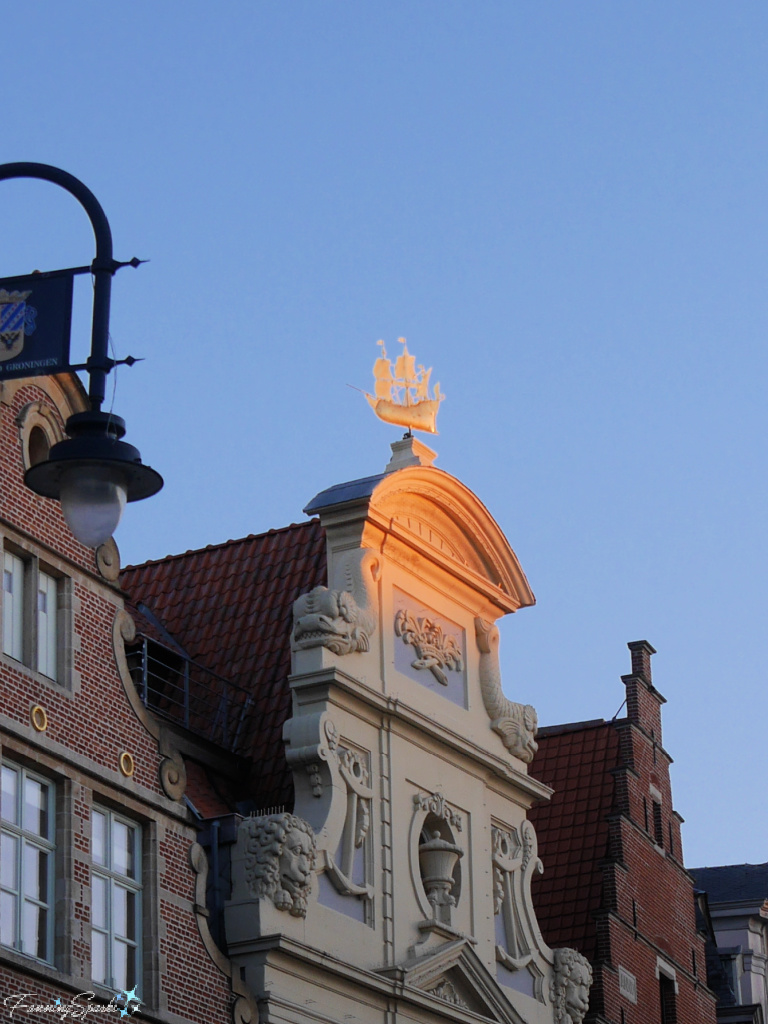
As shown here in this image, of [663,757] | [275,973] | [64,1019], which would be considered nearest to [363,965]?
[275,973]

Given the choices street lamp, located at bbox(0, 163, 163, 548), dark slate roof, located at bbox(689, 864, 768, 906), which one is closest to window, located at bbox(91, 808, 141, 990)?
street lamp, located at bbox(0, 163, 163, 548)

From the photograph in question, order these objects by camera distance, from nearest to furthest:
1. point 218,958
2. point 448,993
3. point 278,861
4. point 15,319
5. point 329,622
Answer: point 15,319
point 218,958
point 278,861
point 329,622
point 448,993

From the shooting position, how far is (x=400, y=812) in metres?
26.9

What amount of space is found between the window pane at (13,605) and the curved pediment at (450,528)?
576 cm

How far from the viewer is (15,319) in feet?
45.9

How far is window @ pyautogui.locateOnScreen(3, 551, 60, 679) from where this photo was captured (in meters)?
22.4

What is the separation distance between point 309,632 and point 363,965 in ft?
12.5

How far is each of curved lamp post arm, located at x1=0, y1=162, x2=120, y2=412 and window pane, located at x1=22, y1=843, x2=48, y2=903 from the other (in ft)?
29.0

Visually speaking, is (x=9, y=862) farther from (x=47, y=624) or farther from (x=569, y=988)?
(x=569, y=988)

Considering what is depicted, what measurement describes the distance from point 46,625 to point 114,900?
110 inches

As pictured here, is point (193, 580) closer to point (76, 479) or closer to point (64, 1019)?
point (64, 1019)

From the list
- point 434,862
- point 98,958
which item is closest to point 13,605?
point 98,958

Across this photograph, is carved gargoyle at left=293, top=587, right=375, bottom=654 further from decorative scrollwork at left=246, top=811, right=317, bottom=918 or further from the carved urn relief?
decorative scrollwork at left=246, top=811, right=317, bottom=918

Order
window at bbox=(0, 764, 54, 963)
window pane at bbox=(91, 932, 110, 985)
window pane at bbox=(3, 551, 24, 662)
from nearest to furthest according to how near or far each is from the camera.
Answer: window at bbox=(0, 764, 54, 963) < window pane at bbox=(91, 932, 110, 985) < window pane at bbox=(3, 551, 24, 662)
